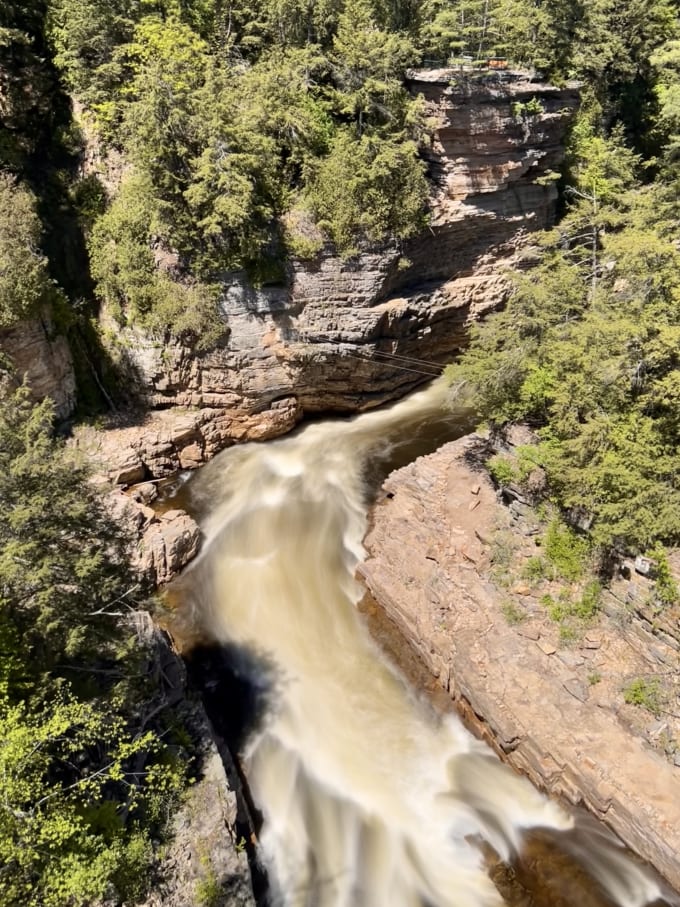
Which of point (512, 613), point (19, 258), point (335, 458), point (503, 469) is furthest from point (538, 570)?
point (19, 258)

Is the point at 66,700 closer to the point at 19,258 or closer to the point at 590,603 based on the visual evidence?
the point at 590,603

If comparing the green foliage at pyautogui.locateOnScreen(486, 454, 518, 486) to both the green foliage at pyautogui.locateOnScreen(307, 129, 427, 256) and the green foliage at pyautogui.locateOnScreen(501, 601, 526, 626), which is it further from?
the green foliage at pyautogui.locateOnScreen(307, 129, 427, 256)

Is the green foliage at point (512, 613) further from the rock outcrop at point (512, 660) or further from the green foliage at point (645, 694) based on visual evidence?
the green foliage at point (645, 694)

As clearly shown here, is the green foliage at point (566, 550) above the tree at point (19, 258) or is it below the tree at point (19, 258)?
below

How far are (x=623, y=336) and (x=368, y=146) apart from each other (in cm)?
1269

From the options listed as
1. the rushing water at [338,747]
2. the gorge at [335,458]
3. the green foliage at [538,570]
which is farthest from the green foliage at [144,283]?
the green foliage at [538,570]

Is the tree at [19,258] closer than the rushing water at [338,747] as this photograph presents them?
No

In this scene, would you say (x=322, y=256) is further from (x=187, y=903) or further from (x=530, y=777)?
(x=187, y=903)

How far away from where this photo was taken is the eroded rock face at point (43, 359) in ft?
62.5

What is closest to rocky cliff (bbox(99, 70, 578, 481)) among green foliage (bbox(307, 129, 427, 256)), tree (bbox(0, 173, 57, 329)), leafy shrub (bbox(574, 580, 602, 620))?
green foliage (bbox(307, 129, 427, 256))

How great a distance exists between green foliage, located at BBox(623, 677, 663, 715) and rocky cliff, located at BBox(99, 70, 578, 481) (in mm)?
14874

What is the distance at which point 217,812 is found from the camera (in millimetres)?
11375

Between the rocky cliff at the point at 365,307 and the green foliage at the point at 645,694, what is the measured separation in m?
14.9

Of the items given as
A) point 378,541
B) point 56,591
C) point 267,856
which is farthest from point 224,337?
point 267,856
